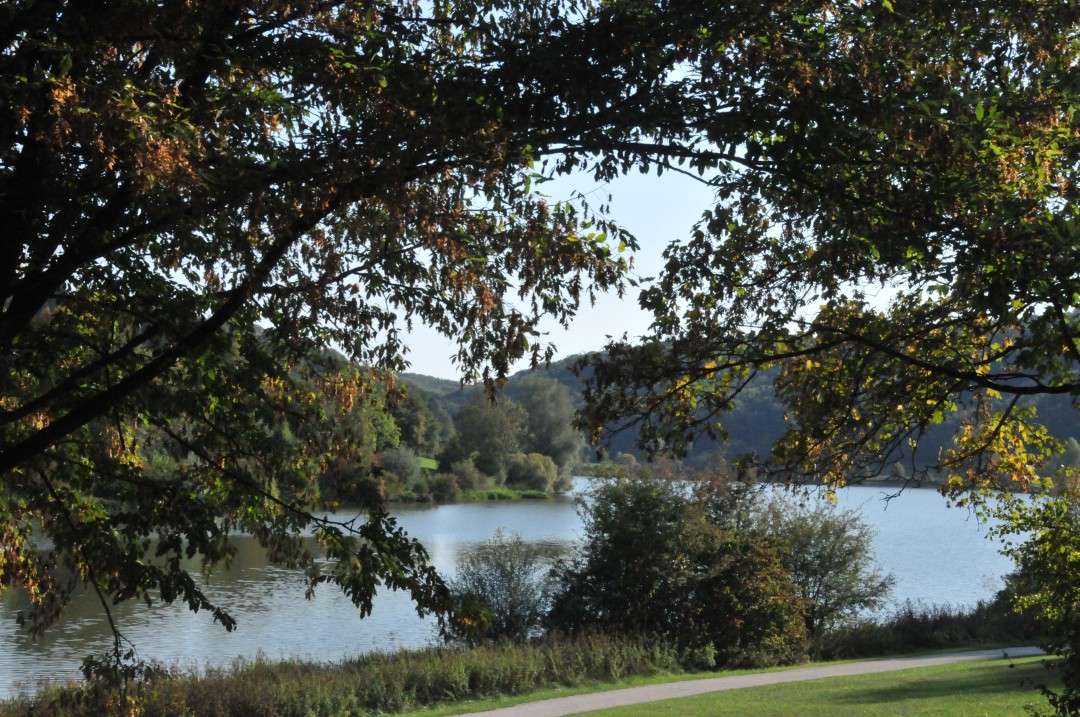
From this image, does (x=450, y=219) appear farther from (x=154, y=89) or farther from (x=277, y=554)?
(x=277, y=554)

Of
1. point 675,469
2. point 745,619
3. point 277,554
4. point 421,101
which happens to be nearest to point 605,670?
point 745,619

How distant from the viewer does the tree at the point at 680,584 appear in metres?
20.2

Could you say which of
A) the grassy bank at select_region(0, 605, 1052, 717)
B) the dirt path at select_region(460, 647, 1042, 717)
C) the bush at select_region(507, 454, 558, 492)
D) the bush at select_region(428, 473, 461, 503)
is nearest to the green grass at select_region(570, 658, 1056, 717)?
→ the grassy bank at select_region(0, 605, 1052, 717)

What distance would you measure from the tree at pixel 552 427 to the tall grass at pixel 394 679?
4810 centimetres

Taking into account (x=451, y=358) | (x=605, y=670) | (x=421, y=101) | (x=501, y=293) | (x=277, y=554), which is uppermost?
(x=421, y=101)

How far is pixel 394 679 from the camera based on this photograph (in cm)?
1539

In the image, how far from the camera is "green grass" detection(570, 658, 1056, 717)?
13.1 m

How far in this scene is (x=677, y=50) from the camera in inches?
215

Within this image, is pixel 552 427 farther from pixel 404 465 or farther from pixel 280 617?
pixel 280 617

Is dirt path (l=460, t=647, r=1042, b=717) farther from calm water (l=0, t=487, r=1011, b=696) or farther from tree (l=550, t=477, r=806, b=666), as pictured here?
calm water (l=0, t=487, r=1011, b=696)

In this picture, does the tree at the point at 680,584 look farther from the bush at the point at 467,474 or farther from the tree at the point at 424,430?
the bush at the point at 467,474

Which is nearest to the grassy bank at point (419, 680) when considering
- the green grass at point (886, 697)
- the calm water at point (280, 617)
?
the green grass at point (886, 697)

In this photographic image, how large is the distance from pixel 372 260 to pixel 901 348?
4.26 metres

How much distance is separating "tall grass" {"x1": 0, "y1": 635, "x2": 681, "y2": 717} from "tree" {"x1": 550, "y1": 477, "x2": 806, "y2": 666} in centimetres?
109
